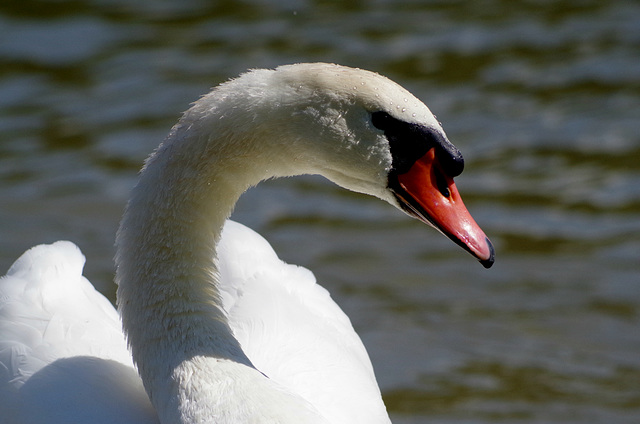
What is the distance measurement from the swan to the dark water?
2.05 metres

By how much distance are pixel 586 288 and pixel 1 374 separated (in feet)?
12.3

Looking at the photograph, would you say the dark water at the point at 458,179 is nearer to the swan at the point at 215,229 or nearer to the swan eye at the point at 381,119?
the swan at the point at 215,229

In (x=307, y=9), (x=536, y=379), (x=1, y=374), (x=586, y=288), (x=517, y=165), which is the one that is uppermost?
(x=307, y=9)

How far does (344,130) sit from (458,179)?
4399mm

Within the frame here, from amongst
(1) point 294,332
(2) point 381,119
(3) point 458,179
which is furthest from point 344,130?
(3) point 458,179

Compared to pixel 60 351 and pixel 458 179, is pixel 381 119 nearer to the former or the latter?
pixel 60 351

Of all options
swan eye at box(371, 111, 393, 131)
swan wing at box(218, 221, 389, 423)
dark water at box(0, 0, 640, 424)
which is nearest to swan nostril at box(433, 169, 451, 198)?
swan eye at box(371, 111, 393, 131)

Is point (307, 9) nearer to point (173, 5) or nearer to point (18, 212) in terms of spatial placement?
point (173, 5)

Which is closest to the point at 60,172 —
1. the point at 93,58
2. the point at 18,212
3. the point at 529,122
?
the point at 18,212

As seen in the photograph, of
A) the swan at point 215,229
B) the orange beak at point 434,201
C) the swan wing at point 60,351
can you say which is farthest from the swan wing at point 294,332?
the orange beak at point 434,201

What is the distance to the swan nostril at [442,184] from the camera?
3.23 metres

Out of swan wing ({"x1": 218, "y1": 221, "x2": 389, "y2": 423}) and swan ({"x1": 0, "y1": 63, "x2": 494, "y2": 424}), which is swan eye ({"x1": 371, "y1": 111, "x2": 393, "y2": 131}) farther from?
swan wing ({"x1": 218, "y1": 221, "x2": 389, "y2": 423})

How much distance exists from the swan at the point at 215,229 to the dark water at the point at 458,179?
6.74 feet

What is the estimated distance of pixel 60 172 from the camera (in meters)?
7.76
